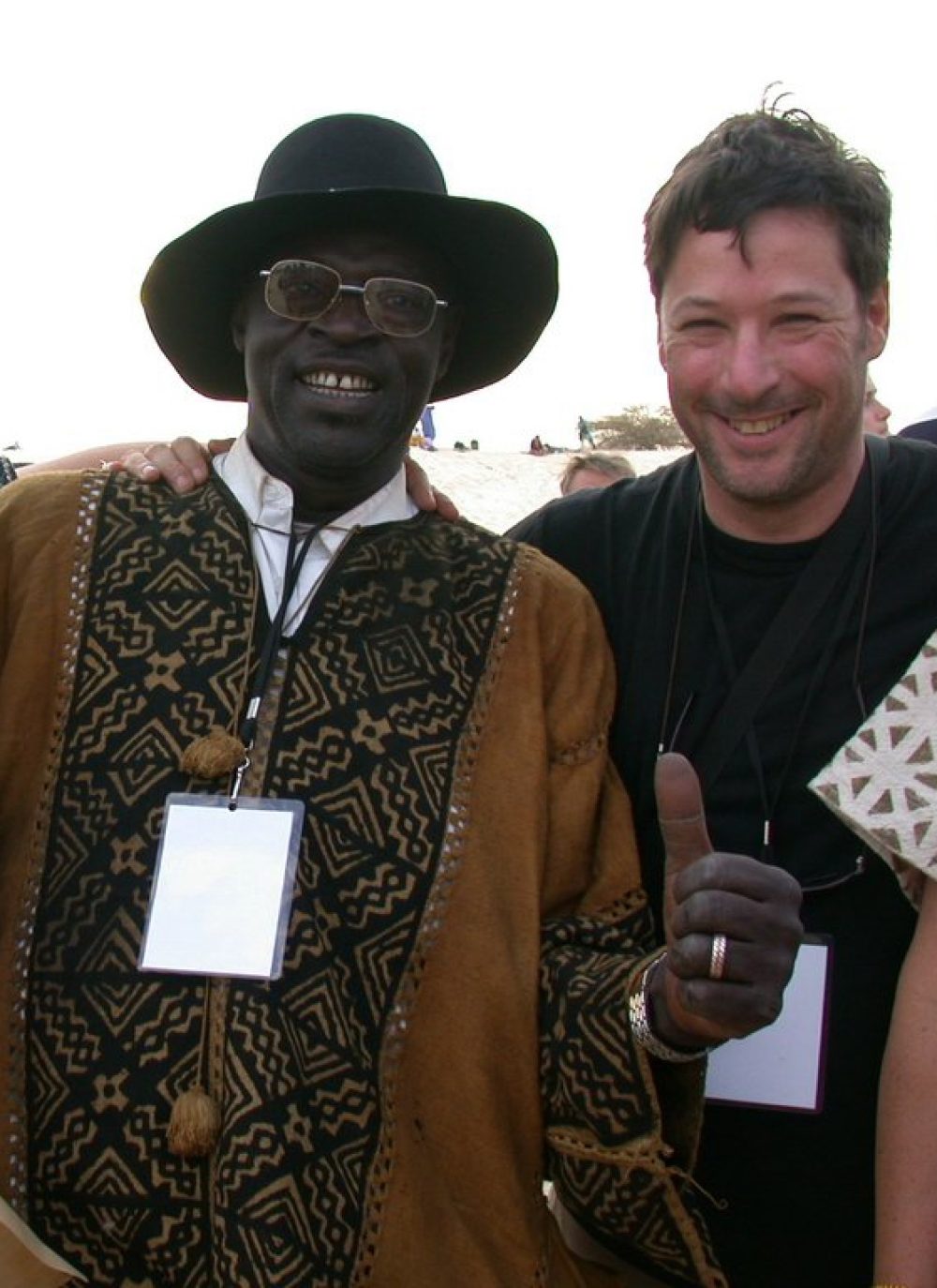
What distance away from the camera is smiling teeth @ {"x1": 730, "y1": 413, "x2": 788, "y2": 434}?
95.2 inches

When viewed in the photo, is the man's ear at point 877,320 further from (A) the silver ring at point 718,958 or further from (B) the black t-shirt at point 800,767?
(A) the silver ring at point 718,958

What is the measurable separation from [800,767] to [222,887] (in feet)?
3.27

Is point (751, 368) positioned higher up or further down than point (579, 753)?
higher up

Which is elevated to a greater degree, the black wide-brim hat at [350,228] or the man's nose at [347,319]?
the black wide-brim hat at [350,228]

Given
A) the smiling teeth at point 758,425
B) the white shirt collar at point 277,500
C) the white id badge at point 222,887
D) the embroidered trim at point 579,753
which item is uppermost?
the smiling teeth at point 758,425

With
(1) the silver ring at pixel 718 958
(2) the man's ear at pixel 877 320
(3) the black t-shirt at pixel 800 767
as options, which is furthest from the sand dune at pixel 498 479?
(1) the silver ring at pixel 718 958

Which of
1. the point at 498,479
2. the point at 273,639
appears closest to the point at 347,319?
the point at 273,639

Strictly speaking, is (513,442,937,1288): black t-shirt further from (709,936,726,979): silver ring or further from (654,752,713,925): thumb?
(709,936,726,979): silver ring

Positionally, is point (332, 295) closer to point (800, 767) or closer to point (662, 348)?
point (662, 348)

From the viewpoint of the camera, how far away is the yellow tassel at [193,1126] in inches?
76.7

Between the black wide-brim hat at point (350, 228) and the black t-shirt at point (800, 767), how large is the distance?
1.89 feet

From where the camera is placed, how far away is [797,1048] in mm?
2297

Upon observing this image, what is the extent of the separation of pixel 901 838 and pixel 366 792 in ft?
2.81

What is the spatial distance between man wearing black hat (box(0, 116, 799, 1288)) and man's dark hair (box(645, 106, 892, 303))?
0.34m
